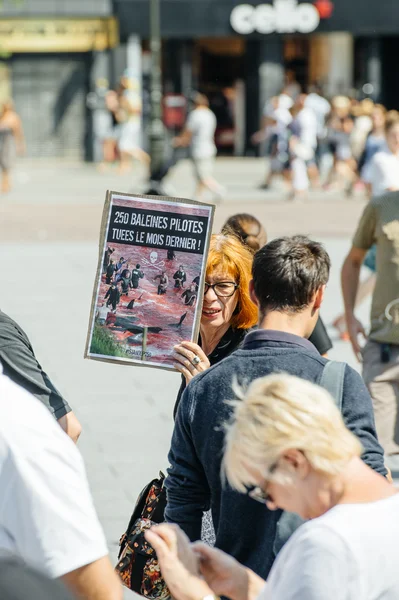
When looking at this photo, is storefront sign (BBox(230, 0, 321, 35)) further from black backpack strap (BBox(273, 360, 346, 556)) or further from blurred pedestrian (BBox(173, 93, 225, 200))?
black backpack strap (BBox(273, 360, 346, 556))

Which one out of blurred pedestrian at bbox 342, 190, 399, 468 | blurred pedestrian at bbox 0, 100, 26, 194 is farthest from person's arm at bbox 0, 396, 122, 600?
blurred pedestrian at bbox 0, 100, 26, 194

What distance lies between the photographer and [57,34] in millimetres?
28688

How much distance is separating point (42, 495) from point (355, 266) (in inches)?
137

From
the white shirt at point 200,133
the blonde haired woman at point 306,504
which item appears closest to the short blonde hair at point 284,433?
the blonde haired woman at point 306,504

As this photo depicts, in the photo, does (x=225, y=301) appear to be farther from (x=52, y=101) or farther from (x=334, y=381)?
(x=52, y=101)

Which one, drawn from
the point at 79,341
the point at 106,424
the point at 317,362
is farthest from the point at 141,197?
the point at 79,341

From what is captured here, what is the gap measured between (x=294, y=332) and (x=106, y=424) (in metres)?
4.21

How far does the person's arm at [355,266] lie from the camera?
5.40m

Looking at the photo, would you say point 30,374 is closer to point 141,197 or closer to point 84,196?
point 141,197

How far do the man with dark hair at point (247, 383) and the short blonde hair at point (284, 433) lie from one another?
2.14 feet

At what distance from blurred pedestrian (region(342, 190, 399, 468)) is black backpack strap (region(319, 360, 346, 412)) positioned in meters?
2.37

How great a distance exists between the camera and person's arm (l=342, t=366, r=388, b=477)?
9.61 ft

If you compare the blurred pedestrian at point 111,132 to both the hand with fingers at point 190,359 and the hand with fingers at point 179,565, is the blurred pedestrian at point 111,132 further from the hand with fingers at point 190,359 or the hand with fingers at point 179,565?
the hand with fingers at point 179,565

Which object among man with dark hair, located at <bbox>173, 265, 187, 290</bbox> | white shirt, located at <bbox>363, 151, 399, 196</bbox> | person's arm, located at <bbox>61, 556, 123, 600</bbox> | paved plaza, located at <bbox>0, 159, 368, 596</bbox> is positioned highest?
white shirt, located at <bbox>363, 151, 399, 196</bbox>
